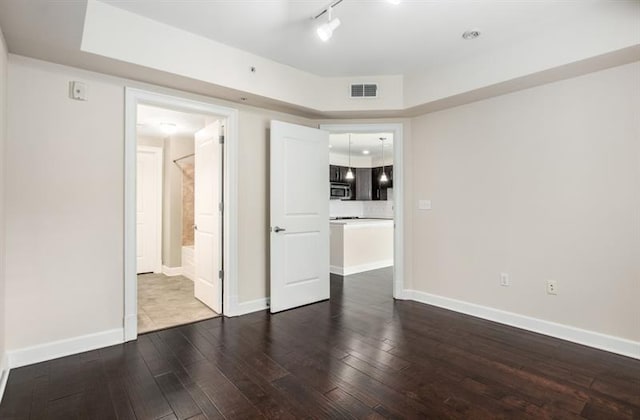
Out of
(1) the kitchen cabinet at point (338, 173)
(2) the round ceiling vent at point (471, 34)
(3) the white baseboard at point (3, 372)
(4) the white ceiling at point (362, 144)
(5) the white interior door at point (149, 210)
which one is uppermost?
(2) the round ceiling vent at point (471, 34)

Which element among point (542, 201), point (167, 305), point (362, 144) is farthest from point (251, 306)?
point (362, 144)

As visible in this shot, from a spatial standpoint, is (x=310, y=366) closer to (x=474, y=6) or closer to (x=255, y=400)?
(x=255, y=400)

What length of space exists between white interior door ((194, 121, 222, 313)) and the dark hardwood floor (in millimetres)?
646

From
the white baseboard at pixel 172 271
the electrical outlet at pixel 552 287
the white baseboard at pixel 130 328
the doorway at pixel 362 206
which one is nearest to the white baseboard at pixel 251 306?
the white baseboard at pixel 130 328

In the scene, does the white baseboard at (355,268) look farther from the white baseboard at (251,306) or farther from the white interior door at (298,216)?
the white baseboard at (251,306)

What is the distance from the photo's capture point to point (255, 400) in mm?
1958

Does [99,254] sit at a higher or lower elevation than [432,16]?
lower

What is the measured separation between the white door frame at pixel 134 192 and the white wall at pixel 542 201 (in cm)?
227

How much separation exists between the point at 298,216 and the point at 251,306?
115 cm

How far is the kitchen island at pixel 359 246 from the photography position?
560 centimetres

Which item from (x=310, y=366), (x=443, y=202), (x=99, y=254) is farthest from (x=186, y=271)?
(x=443, y=202)

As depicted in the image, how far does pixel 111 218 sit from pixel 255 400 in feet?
6.37

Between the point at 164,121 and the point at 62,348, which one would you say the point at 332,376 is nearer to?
the point at 62,348

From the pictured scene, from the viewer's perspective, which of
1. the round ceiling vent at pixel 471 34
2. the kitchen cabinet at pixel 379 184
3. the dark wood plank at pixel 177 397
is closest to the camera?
the dark wood plank at pixel 177 397
